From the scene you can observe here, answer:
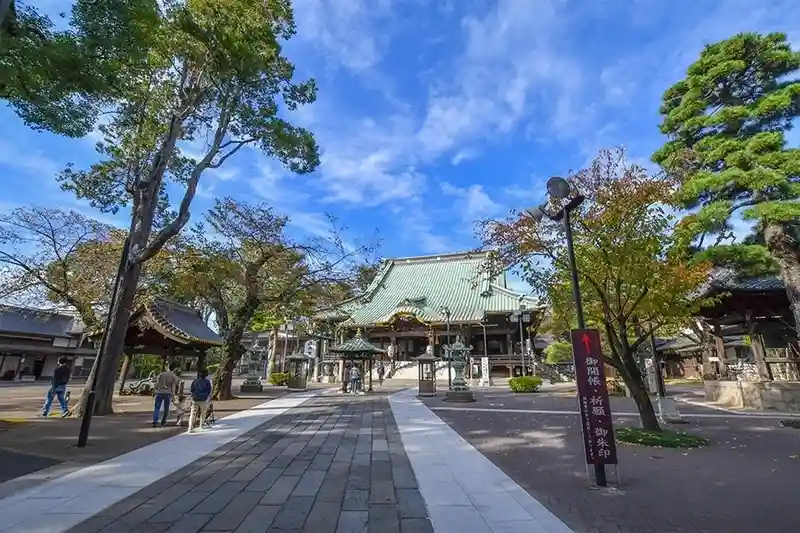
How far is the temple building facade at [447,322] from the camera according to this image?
31.5 metres

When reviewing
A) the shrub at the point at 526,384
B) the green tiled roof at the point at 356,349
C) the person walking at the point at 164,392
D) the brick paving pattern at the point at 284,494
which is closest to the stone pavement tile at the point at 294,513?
the brick paving pattern at the point at 284,494

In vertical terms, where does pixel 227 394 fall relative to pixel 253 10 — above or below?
below

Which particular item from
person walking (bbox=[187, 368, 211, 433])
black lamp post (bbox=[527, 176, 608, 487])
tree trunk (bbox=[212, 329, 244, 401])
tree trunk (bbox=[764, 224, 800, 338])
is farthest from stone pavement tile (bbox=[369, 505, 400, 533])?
tree trunk (bbox=[212, 329, 244, 401])

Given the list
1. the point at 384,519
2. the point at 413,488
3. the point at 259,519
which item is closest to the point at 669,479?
the point at 413,488

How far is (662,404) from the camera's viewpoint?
33.6 feet

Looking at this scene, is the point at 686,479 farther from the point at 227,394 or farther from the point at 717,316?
the point at 227,394

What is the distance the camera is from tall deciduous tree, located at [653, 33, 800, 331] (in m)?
11.4

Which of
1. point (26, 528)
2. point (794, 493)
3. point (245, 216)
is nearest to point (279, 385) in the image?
point (245, 216)

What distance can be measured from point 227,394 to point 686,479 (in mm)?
16065

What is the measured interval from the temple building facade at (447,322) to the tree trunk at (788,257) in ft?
56.6

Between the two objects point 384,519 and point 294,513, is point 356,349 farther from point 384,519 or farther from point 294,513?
point 384,519

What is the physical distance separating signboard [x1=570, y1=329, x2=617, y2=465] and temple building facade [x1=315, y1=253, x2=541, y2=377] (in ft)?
78.3

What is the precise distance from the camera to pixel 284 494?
4.76 m

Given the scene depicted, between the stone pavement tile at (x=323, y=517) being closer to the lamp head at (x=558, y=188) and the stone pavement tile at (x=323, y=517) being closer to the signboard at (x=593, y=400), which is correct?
the signboard at (x=593, y=400)
